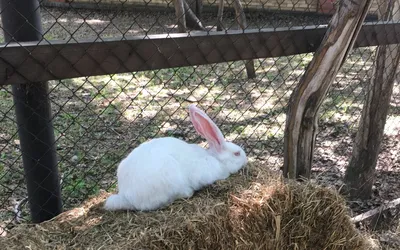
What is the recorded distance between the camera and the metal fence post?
2.19 metres

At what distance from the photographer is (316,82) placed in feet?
9.15

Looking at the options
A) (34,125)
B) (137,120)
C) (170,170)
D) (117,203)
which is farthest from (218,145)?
(137,120)

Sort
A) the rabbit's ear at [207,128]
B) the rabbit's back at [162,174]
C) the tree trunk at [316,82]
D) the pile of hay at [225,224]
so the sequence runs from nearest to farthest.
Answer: the pile of hay at [225,224]
the rabbit's back at [162,174]
the rabbit's ear at [207,128]
the tree trunk at [316,82]

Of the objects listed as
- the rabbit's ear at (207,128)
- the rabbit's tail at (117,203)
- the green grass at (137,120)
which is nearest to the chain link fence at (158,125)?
the green grass at (137,120)

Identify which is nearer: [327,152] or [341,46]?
[341,46]

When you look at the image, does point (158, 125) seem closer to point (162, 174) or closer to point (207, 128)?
point (207, 128)

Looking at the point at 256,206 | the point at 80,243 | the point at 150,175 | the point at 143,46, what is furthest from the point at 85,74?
the point at 256,206

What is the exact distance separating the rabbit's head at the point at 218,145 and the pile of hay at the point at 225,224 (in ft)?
0.26

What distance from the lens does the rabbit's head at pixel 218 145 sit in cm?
259

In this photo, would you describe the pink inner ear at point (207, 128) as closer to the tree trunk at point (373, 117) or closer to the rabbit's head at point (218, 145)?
the rabbit's head at point (218, 145)

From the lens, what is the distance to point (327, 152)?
459 cm

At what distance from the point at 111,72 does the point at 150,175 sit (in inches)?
22.1

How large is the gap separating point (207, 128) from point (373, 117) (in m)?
1.72

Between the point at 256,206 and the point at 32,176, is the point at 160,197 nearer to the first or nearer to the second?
the point at 256,206
